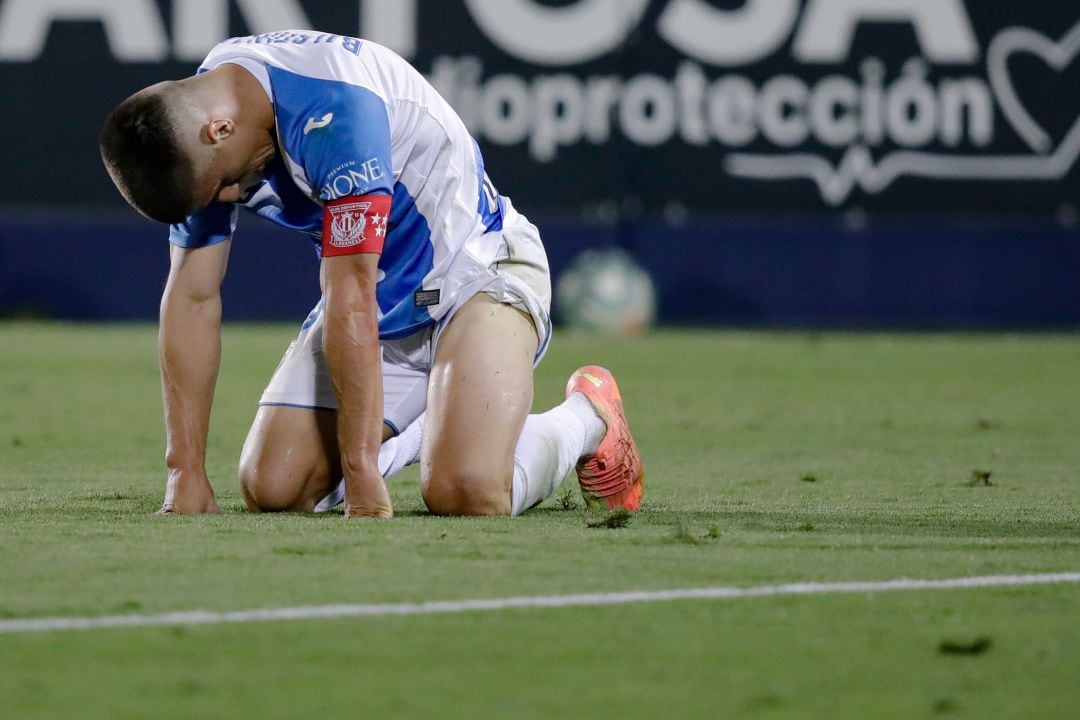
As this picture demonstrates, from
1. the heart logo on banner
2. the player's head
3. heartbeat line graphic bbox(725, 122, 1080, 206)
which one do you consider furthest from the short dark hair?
the heart logo on banner

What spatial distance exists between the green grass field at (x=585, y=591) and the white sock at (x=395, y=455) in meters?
0.12

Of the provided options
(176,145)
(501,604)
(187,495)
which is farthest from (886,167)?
(501,604)

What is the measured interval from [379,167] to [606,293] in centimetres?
1019

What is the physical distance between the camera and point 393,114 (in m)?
4.40

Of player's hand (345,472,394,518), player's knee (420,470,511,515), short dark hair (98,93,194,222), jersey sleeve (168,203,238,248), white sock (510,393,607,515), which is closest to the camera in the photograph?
short dark hair (98,93,194,222)

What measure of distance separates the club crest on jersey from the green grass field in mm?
649

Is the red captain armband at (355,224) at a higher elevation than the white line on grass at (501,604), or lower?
higher

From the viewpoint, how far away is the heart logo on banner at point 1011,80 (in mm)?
14539

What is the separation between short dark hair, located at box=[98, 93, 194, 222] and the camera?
3807mm

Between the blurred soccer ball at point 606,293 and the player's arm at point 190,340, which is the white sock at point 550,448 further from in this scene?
the blurred soccer ball at point 606,293

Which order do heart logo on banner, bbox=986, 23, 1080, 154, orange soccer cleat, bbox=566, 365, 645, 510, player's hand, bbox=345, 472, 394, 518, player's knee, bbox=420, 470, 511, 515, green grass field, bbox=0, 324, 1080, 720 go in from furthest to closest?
heart logo on banner, bbox=986, 23, 1080, 154, orange soccer cleat, bbox=566, 365, 645, 510, player's knee, bbox=420, 470, 511, 515, player's hand, bbox=345, 472, 394, 518, green grass field, bbox=0, 324, 1080, 720

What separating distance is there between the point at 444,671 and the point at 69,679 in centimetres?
52

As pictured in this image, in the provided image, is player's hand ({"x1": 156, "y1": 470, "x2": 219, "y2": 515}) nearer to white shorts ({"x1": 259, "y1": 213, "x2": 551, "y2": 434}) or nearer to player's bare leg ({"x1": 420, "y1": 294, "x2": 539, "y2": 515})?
white shorts ({"x1": 259, "y1": 213, "x2": 551, "y2": 434})

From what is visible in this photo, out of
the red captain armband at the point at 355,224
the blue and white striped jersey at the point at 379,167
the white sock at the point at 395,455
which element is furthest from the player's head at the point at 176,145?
the white sock at the point at 395,455
